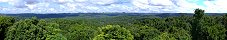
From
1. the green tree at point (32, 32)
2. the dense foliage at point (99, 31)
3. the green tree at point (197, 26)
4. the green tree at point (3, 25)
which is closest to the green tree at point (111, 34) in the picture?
the dense foliage at point (99, 31)

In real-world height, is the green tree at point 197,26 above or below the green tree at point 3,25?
below

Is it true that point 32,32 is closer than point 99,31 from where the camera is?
No

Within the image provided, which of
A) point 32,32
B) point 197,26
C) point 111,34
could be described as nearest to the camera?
point 111,34

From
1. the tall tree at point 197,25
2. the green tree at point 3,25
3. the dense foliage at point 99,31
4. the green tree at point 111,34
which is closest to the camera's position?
the green tree at point 111,34

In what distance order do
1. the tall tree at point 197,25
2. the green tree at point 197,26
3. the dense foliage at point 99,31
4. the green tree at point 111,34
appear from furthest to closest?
the tall tree at point 197,25
the green tree at point 197,26
the dense foliage at point 99,31
the green tree at point 111,34

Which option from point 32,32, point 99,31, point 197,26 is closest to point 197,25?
point 197,26

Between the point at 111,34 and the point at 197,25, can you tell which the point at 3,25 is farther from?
the point at 197,25

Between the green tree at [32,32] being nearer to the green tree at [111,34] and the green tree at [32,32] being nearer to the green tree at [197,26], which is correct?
the green tree at [111,34]

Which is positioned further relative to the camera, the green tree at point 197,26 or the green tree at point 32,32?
the green tree at point 197,26

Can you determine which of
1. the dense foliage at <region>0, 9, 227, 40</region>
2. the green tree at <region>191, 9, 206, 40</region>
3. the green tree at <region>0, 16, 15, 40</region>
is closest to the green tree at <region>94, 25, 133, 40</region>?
the dense foliage at <region>0, 9, 227, 40</region>

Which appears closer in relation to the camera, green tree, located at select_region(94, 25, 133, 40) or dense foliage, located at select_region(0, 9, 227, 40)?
green tree, located at select_region(94, 25, 133, 40)

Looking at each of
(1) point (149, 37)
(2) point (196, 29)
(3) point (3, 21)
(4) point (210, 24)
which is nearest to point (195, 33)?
(2) point (196, 29)

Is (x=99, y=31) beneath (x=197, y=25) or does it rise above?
above

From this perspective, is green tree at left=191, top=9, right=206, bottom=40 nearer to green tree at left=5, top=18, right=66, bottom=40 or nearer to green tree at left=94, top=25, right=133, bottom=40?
green tree at left=5, top=18, right=66, bottom=40
